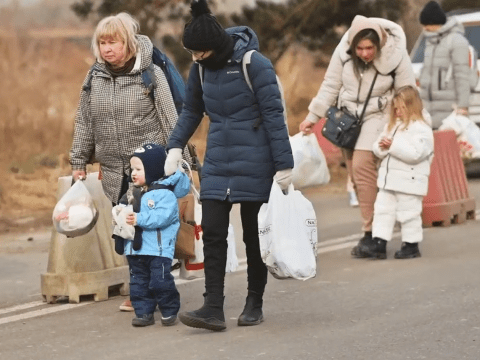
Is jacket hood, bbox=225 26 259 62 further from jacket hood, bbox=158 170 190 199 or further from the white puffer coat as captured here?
the white puffer coat

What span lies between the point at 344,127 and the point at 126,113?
2.44 meters

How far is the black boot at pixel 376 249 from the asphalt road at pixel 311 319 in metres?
0.10

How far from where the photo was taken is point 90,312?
940cm

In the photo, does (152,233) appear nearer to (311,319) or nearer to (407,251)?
(311,319)

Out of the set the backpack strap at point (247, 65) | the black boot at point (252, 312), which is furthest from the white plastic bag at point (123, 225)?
the backpack strap at point (247, 65)

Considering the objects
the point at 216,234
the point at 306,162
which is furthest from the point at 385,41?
the point at 216,234

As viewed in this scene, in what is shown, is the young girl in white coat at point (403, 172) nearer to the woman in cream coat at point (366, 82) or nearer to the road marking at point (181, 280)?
the woman in cream coat at point (366, 82)

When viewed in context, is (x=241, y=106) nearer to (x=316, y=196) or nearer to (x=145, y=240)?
(x=145, y=240)

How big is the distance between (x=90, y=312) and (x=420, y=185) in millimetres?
3013

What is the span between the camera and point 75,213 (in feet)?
30.4

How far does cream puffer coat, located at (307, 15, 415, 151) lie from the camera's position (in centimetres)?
1106

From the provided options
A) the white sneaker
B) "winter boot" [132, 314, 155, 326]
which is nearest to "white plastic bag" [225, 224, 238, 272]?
"winter boot" [132, 314, 155, 326]

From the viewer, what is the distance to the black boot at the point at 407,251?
11266 millimetres

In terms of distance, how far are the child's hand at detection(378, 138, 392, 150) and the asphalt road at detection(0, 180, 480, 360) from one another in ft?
2.73
